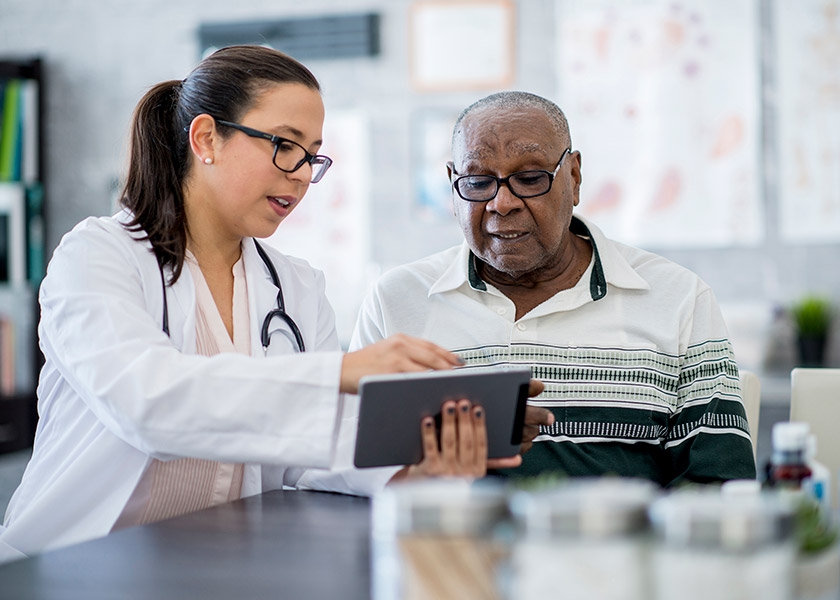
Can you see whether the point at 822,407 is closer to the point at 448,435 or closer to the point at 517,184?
the point at 517,184

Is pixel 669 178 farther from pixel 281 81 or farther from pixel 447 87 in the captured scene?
pixel 281 81

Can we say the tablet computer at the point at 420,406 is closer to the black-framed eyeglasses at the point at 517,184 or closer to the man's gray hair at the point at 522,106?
the black-framed eyeglasses at the point at 517,184

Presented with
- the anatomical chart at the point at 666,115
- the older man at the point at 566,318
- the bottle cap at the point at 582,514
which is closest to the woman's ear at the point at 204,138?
the older man at the point at 566,318

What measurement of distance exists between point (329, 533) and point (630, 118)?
2.57 meters

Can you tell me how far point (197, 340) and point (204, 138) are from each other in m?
0.34

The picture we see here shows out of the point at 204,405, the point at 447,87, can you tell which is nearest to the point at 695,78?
the point at 447,87

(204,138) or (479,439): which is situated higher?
(204,138)

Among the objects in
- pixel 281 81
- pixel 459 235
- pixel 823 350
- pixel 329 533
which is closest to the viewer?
pixel 329 533

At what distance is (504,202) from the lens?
5.96 ft

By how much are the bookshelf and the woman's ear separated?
260 centimetres

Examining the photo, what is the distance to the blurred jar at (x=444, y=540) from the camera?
66 centimetres

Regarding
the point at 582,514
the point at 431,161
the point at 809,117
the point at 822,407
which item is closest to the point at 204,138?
the point at 582,514

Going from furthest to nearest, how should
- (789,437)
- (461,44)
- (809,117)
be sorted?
(461,44) → (809,117) → (789,437)

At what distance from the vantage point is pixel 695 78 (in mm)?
3371
